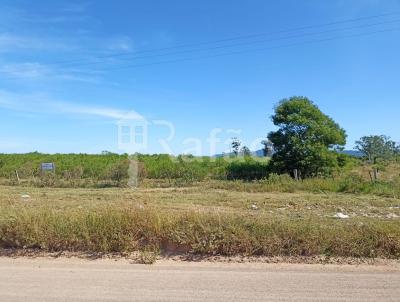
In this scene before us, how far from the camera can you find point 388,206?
48.4ft

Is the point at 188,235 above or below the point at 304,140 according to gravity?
below

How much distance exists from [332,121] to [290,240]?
24.7 meters

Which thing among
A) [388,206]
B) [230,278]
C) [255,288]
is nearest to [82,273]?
[230,278]

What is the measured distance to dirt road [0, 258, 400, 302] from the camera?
179 inches

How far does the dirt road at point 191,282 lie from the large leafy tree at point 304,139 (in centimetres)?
2233

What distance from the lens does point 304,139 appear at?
1099 inches

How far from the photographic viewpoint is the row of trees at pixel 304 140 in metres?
27.4

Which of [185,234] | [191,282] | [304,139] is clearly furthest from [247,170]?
[191,282]

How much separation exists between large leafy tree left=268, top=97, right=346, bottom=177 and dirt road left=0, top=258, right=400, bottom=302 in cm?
2233

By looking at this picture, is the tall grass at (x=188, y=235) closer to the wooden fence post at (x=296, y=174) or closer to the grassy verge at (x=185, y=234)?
the grassy verge at (x=185, y=234)

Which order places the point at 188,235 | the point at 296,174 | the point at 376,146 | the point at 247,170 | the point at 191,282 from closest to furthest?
the point at 191,282
the point at 188,235
the point at 296,174
the point at 247,170
the point at 376,146

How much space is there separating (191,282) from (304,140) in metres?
24.0

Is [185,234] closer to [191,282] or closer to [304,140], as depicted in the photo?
[191,282]

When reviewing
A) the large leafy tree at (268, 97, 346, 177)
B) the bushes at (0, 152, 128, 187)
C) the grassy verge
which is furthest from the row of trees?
the grassy verge
